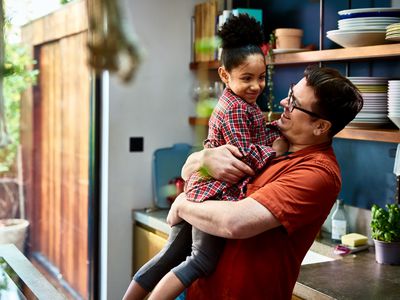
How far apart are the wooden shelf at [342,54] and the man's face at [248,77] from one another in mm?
237

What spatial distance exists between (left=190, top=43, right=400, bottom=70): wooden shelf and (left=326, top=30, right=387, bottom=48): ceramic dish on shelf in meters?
0.03

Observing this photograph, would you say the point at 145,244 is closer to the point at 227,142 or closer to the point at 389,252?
the point at 389,252

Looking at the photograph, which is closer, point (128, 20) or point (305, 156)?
point (128, 20)

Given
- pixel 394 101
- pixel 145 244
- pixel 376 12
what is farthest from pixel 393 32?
pixel 145 244

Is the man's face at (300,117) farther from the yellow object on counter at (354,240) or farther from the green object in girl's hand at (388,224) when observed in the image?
the yellow object on counter at (354,240)

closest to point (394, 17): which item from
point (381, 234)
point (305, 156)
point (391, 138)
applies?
point (391, 138)

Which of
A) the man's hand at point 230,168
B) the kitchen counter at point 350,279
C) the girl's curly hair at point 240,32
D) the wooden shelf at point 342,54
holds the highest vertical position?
the wooden shelf at point 342,54

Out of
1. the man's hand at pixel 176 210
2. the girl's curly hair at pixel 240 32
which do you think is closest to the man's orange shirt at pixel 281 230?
the man's hand at pixel 176 210

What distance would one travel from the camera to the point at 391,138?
7.13ft

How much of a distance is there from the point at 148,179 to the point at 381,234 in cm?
156

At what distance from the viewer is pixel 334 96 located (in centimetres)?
141

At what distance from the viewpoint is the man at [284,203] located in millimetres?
1356

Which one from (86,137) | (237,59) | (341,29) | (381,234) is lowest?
(381,234)

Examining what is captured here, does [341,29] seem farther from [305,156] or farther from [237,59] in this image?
[305,156]
